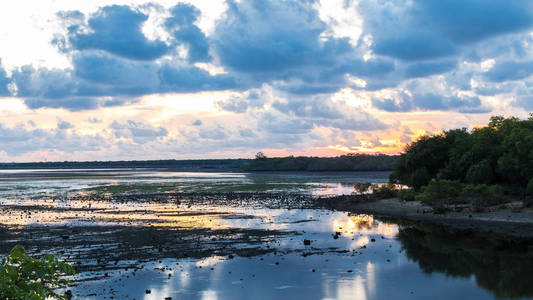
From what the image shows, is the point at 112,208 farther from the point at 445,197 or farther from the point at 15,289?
the point at 15,289

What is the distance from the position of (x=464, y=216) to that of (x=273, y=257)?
25.6 m

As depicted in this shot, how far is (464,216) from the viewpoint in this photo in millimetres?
46531

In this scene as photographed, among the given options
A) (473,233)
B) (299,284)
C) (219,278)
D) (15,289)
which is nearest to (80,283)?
(219,278)

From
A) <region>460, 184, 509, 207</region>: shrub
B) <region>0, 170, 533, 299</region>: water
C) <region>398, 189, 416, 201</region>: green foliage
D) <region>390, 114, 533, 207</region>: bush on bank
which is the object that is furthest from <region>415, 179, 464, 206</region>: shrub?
<region>398, 189, 416, 201</region>: green foliage

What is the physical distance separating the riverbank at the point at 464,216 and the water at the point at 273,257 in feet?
11.1

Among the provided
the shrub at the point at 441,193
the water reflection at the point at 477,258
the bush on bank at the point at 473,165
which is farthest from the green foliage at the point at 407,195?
the water reflection at the point at 477,258

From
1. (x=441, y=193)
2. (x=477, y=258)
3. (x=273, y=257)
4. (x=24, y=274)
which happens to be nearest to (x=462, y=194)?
(x=441, y=193)

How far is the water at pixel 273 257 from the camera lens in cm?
2244

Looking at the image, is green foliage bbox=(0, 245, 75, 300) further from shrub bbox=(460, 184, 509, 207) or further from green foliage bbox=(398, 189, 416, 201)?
green foliage bbox=(398, 189, 416, 201)

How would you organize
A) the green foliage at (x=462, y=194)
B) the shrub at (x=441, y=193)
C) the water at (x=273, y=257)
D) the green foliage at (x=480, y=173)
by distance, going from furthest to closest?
the green foliage at (x=480, y=173) → the shrub at (x=441, y=193) → the green foliage at (x=462, y=194) → the water at (x=273, y=257)

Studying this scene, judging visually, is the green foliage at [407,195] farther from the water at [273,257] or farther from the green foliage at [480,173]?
the water at [273,257]

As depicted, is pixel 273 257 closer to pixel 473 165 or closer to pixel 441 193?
pixel 441 193

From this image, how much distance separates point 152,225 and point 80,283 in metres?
19.6

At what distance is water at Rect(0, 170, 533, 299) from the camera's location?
2244cm
